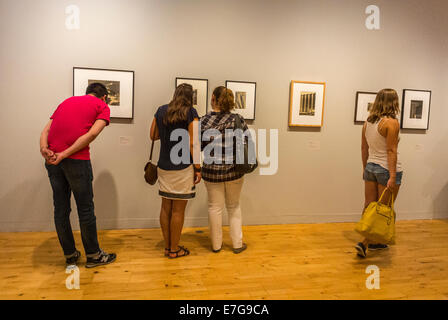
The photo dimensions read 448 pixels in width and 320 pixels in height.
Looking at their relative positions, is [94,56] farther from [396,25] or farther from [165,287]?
[396,25]

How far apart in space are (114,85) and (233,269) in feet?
7.86

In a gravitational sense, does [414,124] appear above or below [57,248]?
above

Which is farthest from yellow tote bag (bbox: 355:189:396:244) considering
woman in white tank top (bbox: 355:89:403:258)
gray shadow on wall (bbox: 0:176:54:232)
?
gray shadow on wall (bbox: 0:176:54:232)

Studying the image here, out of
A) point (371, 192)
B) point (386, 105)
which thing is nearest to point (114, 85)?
point (386, 105)

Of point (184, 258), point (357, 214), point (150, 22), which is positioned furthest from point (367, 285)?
point (150, 22)

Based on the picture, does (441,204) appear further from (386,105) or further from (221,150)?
(221,150)

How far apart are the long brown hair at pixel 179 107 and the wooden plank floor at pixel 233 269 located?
1292 mm

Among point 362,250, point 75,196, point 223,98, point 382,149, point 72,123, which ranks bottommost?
point 362,250

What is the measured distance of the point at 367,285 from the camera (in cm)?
265

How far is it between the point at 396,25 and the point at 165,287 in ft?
→ 14.1

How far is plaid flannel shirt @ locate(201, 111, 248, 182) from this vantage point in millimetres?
3035

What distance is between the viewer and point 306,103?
4199 mm

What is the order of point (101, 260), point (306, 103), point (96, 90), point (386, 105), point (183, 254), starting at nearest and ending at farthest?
point (96, 90) < point (101, 260) < point (386, 105) < point (183, 254) < point (306, 103)

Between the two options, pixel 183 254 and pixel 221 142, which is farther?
pixel 183 254
